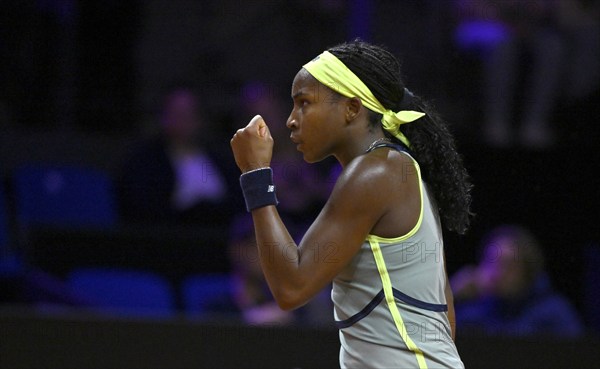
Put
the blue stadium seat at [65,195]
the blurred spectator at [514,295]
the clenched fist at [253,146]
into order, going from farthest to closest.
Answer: the blue stadium seat at [65,195], the blurred spectator at [514,295], the clenched fist at [253,146]

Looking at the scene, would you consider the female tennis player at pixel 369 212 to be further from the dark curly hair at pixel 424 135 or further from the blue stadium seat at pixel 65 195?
the blue stadium seat at pixel 65 195

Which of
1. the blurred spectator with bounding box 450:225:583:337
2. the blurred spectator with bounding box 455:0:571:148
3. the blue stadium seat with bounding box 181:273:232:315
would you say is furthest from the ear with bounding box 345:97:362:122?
the blurred spectator with bounding box 455:0:571:148

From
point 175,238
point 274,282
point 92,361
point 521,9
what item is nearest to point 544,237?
point 521,9

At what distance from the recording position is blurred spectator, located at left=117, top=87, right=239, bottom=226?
514 centimetres

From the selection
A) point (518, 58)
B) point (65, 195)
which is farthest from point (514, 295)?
point (65, 195)

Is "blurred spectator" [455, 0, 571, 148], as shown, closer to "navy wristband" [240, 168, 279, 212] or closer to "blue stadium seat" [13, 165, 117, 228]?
"blue stadium seat" [13, 165, 117, 228]

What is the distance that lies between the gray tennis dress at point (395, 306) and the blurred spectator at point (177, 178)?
2.96m

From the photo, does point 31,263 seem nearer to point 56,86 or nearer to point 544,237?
point 56,86

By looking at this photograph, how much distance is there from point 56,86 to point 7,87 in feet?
0.99

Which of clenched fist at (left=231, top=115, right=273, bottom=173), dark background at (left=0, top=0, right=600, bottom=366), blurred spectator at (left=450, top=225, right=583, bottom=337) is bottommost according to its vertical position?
blurred spectator at (left=450, top=225, right=583, bottom=337)

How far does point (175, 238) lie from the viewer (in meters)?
4.94

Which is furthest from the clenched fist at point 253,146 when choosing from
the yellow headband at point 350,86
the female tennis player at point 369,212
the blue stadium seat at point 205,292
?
the blue stadium seat at point 205,292

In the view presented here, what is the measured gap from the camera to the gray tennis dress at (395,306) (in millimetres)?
2240

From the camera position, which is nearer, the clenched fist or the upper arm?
the upper arm
